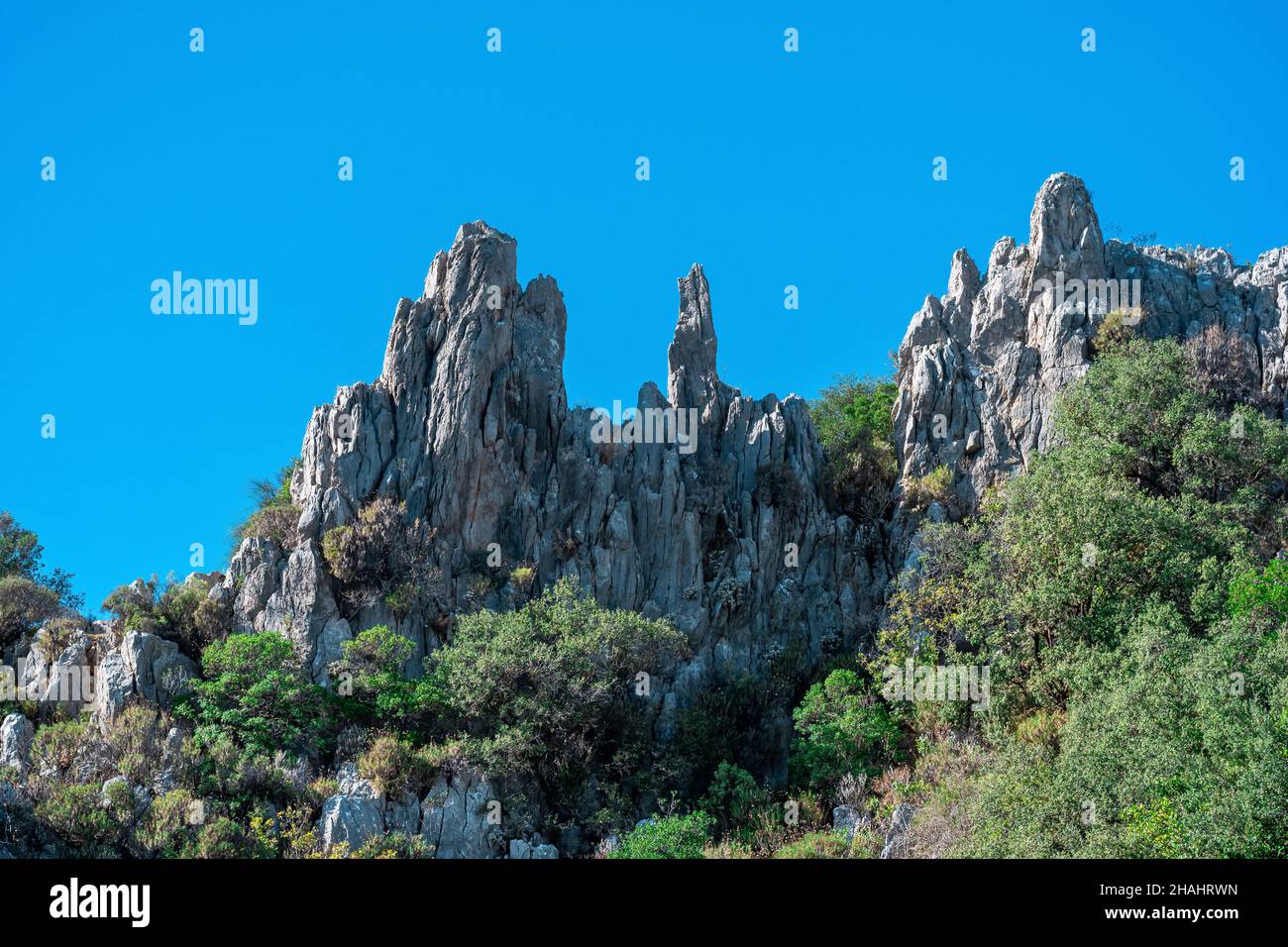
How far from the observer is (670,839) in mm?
36375

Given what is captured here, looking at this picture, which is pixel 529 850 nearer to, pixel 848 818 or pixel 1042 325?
pixel 848 818

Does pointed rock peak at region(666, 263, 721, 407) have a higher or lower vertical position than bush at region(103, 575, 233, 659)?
higher

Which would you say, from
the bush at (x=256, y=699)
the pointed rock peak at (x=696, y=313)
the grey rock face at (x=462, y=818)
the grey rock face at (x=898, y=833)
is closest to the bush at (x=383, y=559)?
the bush at (x=256, y=699)

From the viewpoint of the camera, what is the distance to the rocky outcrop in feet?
168

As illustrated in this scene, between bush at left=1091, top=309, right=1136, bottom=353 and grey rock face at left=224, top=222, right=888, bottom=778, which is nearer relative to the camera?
grey rock face at left=224, top=222, right=888, bottom=778

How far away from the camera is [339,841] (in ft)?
116

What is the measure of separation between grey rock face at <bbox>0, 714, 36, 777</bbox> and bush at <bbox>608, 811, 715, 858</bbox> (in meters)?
16.2

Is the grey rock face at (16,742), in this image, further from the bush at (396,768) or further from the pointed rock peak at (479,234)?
the pointed rock peak at (479,234)

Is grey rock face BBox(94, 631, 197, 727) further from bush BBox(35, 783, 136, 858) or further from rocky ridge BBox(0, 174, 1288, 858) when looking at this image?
bush BBox(35, 783, 136, 858)

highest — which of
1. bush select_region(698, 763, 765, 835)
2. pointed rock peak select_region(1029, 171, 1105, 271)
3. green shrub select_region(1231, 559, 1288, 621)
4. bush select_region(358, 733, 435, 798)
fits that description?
pointed rock peak select_region(1029, 171, 1105, 271)

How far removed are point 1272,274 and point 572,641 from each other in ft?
112

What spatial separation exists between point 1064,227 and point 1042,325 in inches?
200

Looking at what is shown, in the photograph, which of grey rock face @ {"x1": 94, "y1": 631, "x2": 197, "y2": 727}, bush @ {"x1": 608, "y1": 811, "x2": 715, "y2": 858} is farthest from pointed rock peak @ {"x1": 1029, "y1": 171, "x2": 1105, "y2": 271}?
grey rock face @ {"x1": 94, "y1": 631, "x2": 197, "y2": 727}
